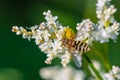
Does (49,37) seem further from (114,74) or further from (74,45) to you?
(114,74)

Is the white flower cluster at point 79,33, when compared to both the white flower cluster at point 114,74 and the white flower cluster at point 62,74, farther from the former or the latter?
the white flower cluster at point 62,74

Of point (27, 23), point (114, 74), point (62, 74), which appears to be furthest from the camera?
point (27, 23)

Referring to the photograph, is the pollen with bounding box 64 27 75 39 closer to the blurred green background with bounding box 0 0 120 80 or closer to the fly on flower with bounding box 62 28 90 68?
the fly on flower with bounding box 62 28 90 68

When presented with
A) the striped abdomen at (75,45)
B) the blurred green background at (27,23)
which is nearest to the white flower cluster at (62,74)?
the striped abdomen at (75,45)

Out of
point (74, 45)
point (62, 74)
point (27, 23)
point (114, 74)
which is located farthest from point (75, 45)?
point (27, 23)

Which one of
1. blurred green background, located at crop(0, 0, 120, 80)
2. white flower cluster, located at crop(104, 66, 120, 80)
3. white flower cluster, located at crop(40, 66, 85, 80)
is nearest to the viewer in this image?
white flower cluster, located at crop(104, 66, 120, 80)

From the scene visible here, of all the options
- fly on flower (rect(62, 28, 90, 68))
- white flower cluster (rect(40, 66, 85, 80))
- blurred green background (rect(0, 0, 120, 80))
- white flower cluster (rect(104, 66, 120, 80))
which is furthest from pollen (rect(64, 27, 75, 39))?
blurred green background (rect(0, 0, 120, 80))
